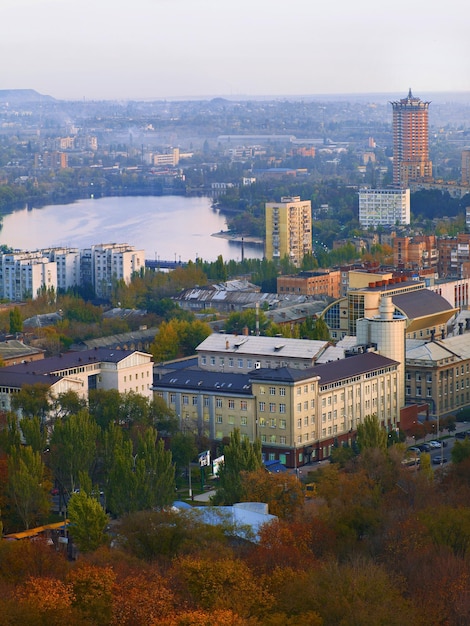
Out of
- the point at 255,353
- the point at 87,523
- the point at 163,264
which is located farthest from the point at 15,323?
the point at 163,264

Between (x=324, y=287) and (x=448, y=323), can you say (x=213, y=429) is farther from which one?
(x=324, y=287)

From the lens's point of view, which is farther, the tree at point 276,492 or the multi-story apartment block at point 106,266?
the multi-story apartment block at point 106,266

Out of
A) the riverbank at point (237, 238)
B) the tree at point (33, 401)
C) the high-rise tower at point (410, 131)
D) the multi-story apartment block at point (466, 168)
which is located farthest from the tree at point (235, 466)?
the high-rise tower at point (410, 131)

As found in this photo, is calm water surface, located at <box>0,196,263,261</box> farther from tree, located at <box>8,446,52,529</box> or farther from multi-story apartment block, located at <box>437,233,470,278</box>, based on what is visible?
tree, located at <box>8,446,52,529</box>

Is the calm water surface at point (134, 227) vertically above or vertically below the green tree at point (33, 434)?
below

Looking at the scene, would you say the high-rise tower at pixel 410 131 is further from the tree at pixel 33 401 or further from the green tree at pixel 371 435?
Result: the green tree at pixel 371 435

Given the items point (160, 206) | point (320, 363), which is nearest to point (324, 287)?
point (320, 363)
